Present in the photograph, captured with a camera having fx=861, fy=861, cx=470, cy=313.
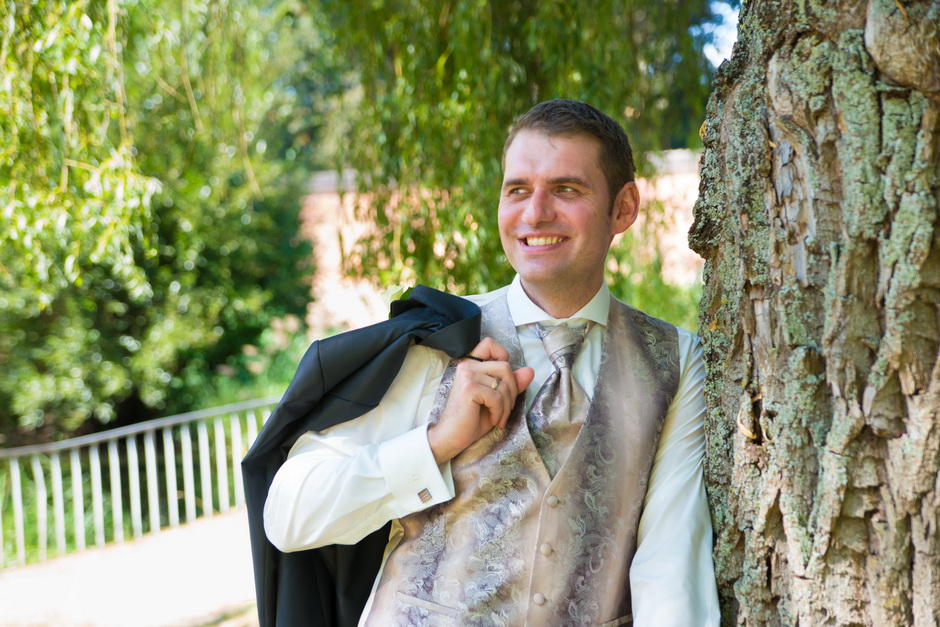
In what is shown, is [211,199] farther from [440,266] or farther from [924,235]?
[924,235]

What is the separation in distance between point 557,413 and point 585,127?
0.58 meters

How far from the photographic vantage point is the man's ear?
1.85m

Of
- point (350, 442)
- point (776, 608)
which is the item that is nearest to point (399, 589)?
point (350, 442)

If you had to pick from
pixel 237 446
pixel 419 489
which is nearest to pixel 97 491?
pixel 237 446

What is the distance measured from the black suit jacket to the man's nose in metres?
0.21

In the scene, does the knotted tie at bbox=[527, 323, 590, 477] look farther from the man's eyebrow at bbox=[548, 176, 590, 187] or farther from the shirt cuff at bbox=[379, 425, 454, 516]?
the man's eyebrow at bbox=[548, 176, 590, 187]

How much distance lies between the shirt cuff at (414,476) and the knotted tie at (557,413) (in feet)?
0.66

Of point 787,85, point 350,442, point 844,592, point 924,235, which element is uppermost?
point 787,85

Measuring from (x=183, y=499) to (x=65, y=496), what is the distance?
2.98 ft

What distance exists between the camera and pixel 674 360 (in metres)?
1.77

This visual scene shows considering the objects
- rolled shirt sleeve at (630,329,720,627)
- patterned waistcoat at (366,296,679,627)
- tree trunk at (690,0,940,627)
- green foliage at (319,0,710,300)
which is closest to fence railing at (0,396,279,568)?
green foliage at (319,0,710,300)

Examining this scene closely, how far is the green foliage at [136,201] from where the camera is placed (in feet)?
11.1

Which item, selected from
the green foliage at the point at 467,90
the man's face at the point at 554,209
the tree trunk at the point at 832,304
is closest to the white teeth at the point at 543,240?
the man's face at the point at 554,209

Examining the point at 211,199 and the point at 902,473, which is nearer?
the point at 902,473
